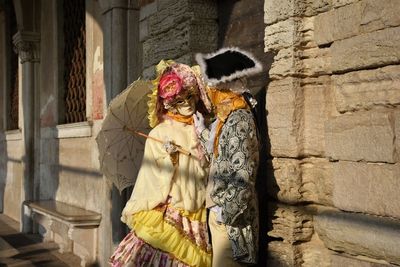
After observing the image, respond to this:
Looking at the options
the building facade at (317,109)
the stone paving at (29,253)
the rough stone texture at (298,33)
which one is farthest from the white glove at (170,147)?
the stone paving at (29,253)

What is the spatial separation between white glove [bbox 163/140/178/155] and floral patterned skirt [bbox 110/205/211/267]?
0.36m

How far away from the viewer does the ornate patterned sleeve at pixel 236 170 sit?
2.77 m

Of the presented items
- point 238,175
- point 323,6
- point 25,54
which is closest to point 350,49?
point 323,6

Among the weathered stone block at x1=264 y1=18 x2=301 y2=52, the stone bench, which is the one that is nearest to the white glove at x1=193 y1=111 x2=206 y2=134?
the weathered stone block at x1=264 y1=18 x2=301 y2=52

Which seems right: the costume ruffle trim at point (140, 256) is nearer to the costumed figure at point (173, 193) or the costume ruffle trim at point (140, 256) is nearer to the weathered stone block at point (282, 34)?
the costumed figure at point (173, 193)

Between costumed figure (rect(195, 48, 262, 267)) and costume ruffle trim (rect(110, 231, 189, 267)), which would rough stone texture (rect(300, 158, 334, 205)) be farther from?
costume ruffle trim (rect(110, 231, 189, 267))

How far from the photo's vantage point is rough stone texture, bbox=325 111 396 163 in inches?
101

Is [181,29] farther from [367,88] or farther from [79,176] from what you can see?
[79,176]

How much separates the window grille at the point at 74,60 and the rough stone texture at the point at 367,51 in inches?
210

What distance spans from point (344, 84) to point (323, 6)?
50 centimetres

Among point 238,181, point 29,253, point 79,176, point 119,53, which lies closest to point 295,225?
point 238,181

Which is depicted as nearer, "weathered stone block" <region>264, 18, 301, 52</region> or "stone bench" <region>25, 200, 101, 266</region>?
"weathered stone block" <region>264, 18, 301, 52</region>

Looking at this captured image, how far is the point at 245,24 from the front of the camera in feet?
13.8

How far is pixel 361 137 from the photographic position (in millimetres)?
2695
